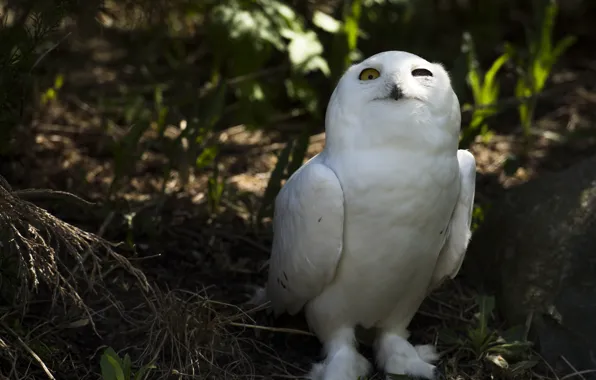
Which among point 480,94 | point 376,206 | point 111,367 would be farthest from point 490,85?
point 111,367

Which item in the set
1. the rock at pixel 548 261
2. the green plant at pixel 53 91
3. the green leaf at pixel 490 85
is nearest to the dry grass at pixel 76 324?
the rock at pixel 548 261

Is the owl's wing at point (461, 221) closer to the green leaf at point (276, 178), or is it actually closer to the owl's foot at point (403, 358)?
the owl's foot at point (403, 358)

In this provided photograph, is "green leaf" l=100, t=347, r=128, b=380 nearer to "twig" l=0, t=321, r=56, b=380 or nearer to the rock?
"twig" l=0, t=321, r=56, b=380

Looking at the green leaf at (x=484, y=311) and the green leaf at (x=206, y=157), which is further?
the green leaf at (x=206, y=157)

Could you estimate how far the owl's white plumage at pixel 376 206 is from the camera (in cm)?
286

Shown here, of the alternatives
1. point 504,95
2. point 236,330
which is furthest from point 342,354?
point 504,95

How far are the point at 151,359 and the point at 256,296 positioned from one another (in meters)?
0.63

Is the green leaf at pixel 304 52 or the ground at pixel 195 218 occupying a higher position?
the green leaf at pixel 304 52

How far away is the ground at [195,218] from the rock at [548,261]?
5.3 inches

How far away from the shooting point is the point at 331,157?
3002mm

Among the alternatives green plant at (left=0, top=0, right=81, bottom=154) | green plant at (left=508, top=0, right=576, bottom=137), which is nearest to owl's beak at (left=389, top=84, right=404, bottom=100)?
green plant at (left=0, top=0, right=81, bottom=154)

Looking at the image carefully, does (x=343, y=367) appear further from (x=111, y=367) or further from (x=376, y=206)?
(x=111, y=367)

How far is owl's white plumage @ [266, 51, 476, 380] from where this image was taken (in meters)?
2.86

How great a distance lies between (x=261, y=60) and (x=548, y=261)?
182 centimetres
